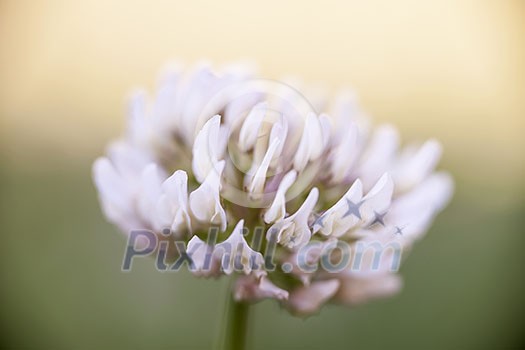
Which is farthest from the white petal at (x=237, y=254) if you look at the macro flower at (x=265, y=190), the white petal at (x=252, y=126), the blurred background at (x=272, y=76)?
the blurred background at (x=272, y=76)

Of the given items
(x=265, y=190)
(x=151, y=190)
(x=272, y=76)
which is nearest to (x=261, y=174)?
(x=265, y=190)

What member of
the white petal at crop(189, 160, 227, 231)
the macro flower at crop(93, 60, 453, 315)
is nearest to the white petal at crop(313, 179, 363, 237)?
the macro flower at crop(93, 60, 453, 315)

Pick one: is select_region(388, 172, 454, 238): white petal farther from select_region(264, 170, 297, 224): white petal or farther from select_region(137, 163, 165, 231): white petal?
select_region(137, 163, 165, 231): white petal

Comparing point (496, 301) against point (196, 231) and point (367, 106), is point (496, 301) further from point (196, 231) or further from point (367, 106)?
point (196, 231)

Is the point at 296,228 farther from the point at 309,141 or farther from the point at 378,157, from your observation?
the point at 378,157

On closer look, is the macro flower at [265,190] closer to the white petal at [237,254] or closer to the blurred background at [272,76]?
the white petal at [237,254]

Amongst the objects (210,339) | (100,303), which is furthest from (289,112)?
(100,303)
